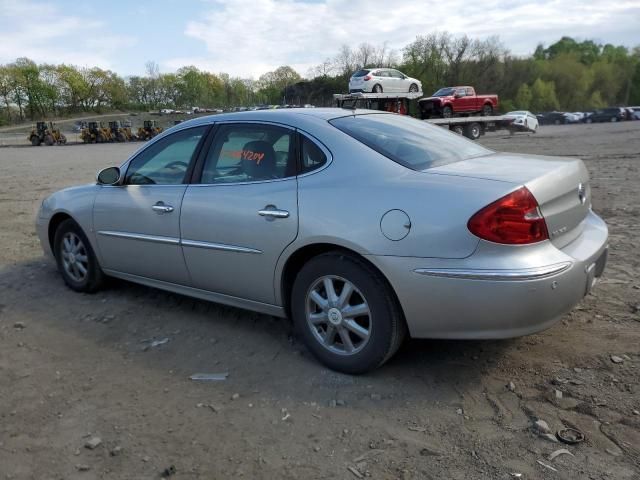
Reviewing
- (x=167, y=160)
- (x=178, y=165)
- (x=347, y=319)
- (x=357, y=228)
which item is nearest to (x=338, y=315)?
(x=347, y=319)

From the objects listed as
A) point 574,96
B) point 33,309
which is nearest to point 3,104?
point 574,96

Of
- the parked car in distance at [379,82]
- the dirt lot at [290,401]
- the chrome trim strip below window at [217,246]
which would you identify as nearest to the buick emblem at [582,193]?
the dirt lot at [290,401]

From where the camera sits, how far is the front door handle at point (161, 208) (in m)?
4.02

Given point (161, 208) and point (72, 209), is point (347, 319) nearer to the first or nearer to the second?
point (161, 208)

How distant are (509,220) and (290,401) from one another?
152 centimetres

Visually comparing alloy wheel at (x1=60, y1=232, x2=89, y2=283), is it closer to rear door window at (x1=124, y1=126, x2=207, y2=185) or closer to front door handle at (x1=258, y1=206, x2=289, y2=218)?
rear door window at (x1=124, y1=126, x2=207, y2=185)

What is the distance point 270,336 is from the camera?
394cm

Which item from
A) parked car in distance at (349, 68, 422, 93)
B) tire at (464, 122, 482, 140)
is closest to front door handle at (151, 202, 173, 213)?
parked car in distance at (349, 68, 422, 93)

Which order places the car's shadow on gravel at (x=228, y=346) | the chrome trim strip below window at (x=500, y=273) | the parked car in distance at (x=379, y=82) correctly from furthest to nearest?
the parked car in distance at (x=379, y=82), the car's shadow on gravel at (x=228, y=346), the chrome trim strip below window at (x=500, y=273)

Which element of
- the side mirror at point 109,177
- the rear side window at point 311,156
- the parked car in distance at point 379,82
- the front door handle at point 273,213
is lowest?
the front door handle at point 273,213

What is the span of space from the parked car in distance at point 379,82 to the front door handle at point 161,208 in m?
20.9

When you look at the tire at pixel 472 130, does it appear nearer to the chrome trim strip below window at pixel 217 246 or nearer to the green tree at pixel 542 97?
the chrome trim strip below window at pixel 217 246

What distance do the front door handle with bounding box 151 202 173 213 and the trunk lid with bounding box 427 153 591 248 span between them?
194 centimetres

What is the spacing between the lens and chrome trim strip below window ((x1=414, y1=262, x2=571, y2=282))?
2.71 m
